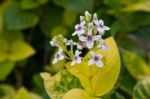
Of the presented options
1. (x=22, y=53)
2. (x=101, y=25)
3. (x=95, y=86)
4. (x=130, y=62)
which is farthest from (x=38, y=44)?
(x=101, y=25)

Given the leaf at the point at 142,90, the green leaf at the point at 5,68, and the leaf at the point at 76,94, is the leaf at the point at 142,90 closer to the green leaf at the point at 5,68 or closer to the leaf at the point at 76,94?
the leaf at the point at 76,94

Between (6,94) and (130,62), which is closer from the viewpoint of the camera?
(130,62)

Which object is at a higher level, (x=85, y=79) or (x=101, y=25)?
(x=101, y=25)

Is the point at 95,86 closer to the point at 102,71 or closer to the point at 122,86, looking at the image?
the point at 102,71

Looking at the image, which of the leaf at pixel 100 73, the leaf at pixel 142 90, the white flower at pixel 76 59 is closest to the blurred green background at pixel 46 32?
the leaf at pixel 142 90

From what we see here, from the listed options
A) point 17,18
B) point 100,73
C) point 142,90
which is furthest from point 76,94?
point 17,18

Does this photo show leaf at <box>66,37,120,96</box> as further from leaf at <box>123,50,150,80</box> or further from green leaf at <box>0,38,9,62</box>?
green leaf at <box>0,38,9,62</box>

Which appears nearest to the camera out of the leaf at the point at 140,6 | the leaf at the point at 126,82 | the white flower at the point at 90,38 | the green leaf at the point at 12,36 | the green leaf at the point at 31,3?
the white flower at the point at 90,38
